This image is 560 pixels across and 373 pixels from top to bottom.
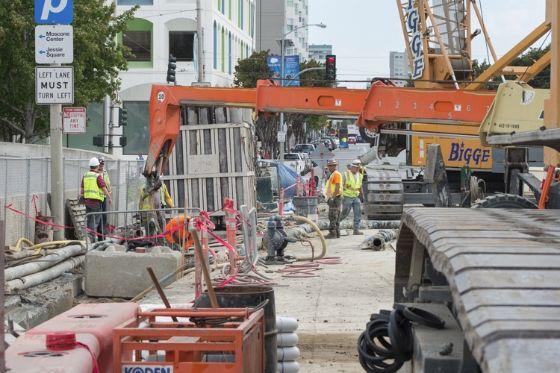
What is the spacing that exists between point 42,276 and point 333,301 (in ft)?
12.3

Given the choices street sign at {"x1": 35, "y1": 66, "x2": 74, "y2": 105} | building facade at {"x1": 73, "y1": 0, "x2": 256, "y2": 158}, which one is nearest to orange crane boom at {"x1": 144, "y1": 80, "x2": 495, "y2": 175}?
street sign at {"x1": 35, "y1": 66, "x2": 74, "y2": 105}

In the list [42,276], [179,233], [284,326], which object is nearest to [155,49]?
[179,233]

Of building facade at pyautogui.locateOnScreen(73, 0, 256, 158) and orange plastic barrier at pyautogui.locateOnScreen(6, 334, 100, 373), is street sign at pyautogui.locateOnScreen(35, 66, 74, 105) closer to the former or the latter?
orange plastic barrier at pyautogui.locateOnScreen(6, 334, 100, 373)

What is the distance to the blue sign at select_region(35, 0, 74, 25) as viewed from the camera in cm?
1384

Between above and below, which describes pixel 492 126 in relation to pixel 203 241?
above

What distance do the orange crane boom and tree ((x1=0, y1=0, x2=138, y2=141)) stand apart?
492 inches

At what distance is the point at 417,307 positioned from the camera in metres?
5.36

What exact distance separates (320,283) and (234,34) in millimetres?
50998

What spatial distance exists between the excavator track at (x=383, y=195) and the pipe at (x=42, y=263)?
25.6 ft

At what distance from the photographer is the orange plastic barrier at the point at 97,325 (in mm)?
5316

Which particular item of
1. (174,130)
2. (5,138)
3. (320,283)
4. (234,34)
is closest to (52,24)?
(174,130)

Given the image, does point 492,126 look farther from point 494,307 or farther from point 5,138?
point 5,138

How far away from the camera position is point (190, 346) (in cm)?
519

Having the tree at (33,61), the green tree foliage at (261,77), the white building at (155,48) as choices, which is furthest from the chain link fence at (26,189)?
the green tree foliage at (261,77)
